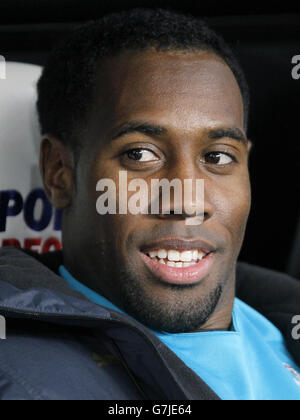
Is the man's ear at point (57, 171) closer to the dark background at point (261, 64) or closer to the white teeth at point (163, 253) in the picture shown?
the white teeth at point (163, 253)

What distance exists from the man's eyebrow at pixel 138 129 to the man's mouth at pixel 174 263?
23cm

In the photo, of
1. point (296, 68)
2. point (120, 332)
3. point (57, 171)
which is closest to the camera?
point (120, 332)

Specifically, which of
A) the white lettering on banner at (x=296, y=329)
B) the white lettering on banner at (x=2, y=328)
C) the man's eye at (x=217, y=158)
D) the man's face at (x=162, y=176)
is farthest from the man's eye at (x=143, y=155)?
the white lettering on banner at (x=296, y=329)

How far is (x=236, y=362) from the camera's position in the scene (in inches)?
48.5

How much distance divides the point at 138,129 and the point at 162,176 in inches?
4.3

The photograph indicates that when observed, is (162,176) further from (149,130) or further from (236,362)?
(236,362)

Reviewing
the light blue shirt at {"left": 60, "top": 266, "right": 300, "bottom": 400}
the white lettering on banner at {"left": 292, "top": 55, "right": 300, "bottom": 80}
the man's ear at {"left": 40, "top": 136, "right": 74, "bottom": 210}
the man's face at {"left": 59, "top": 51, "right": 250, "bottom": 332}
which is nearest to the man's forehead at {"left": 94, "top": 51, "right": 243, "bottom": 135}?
the man's face at {"left": 59, "top": 51, "right": 250, "bottom": 332}

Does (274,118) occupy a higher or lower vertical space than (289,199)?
higher

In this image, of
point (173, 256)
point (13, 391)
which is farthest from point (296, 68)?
point (13, 391)

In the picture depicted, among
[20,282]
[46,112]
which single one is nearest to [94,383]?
[20,282]

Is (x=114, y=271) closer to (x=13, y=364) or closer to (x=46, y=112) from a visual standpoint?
(x=13, y=364)

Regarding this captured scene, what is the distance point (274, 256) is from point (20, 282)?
3.79 ft

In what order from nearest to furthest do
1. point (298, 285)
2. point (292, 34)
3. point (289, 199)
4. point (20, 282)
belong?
point (20, 282)
point (298, 285)
point (292, 34)
point (289, 199)

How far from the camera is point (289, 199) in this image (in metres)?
2.04
